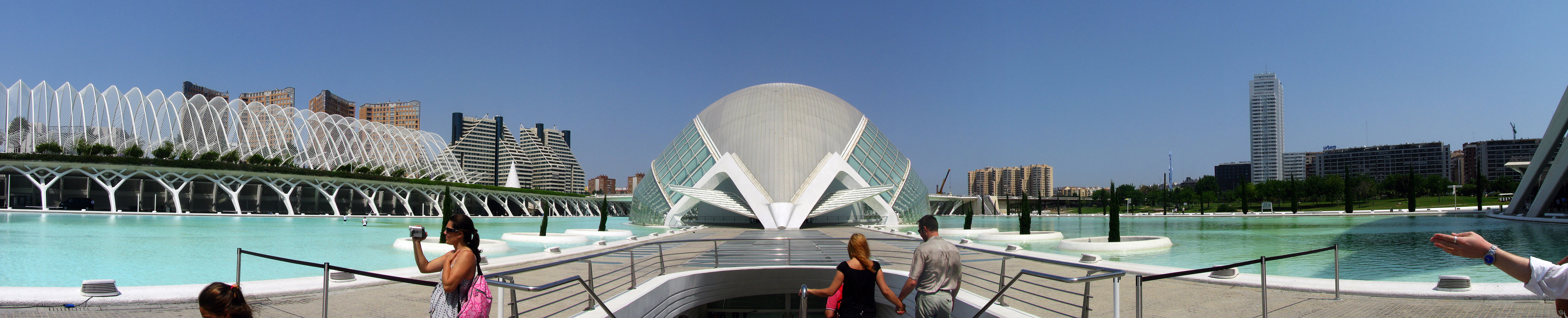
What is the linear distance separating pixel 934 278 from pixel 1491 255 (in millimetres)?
3214

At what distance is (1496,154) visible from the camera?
391ft

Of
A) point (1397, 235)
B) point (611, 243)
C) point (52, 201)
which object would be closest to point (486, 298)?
point (611, 243)

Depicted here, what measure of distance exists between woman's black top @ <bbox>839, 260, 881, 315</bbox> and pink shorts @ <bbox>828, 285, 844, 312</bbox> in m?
0.04

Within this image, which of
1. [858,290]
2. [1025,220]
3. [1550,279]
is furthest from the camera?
[1025,220]

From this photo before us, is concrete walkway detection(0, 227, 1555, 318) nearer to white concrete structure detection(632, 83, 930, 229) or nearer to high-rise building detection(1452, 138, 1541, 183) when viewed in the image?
white concrete structure detection(632, 83, 930, 229)

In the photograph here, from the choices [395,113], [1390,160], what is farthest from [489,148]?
[1390,160]

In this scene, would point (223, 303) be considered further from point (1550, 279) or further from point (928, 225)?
point (1550, 279)

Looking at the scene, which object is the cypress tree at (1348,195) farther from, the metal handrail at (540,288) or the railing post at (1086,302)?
the metal handrail at (540,288)

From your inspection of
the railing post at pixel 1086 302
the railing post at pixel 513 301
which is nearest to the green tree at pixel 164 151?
the railing post at pixel 513 301

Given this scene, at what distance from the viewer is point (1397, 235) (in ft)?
75.0

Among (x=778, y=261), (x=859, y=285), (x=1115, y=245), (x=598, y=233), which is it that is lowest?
(x=598, y=233)

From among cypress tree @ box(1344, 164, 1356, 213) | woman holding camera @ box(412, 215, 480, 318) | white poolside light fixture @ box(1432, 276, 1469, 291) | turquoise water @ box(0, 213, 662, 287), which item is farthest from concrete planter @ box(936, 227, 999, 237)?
cypress tree @ box(1344, 164, 1356, 213)

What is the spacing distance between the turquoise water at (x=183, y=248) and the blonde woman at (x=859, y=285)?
3.53m

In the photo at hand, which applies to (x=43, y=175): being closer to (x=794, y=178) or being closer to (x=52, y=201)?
(x=52, y=201)
